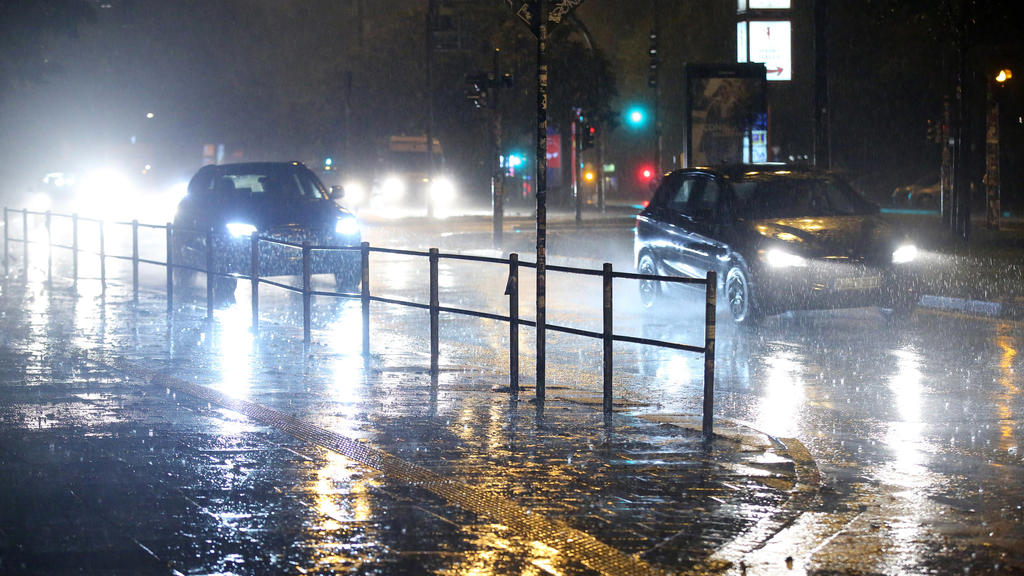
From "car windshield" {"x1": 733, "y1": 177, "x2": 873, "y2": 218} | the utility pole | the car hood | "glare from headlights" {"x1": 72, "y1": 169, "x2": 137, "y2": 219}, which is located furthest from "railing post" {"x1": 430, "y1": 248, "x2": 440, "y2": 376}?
"glare from headlights" {"x1": 72, "y1": 169, "x2": 137, "y2": 219}

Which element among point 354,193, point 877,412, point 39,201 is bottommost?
point 877,412

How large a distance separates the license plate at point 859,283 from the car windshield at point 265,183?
27.2 feet

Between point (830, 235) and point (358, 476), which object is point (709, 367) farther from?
point (830, 235)

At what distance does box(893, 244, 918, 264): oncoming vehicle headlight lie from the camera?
14688mm

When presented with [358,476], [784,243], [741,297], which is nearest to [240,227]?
[741,297]

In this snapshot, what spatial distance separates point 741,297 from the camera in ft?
48.2

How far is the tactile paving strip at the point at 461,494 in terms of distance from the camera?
5.62 metres

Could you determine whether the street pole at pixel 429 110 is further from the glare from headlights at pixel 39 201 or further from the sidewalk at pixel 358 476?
the sidewalk at pixel 358 476

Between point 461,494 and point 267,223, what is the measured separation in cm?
1212

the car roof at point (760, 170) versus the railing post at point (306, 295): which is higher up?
the car roof at point (760, 170)

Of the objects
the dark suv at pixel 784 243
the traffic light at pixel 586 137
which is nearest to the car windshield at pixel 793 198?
the dark suv at pixel 784 243

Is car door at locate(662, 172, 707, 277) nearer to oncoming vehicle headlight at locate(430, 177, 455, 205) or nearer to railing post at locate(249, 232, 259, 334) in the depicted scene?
railing post at locate(249, 232, 259, 334)

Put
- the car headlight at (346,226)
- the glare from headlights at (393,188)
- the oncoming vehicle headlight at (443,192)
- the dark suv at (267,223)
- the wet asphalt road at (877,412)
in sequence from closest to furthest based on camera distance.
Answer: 1. the wet asphalt road at (877,412)
2. the dark suv at (267,223)
3. the car headlight at (346,226)
4. the oncoming vehicle headlight at (443,192)
5. the glare from headlights at (393,188)

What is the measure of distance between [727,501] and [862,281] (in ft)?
27.3
